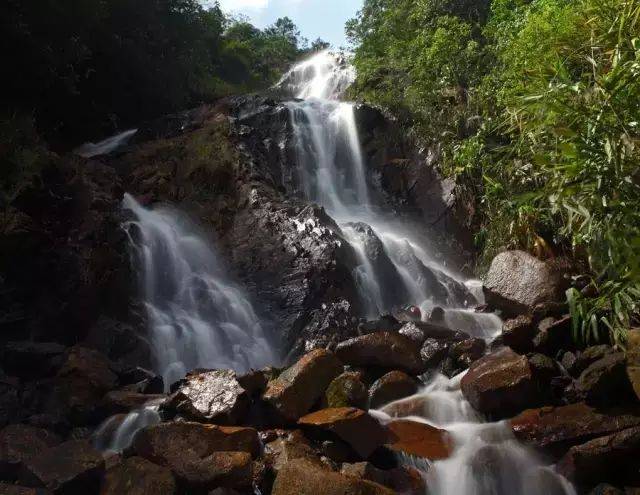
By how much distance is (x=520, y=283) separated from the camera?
31.4 feet

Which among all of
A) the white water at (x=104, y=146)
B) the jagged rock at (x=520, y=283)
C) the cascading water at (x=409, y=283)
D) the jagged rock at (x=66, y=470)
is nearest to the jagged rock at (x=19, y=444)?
the jagged rock at (x=66, y=470)

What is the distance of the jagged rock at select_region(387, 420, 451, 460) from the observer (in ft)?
20.0

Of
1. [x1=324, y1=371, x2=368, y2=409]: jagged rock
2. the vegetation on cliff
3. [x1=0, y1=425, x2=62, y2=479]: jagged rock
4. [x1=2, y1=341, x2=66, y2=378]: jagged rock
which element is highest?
the vegetation on cliff

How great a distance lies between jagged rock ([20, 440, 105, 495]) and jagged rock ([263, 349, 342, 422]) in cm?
193

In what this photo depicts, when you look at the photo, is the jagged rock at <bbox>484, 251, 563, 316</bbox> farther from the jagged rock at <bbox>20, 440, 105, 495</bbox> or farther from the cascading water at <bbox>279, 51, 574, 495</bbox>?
the jagged rock at <bbox>20, 440, 105, 495</bbox>

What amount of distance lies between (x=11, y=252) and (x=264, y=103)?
1033 cm

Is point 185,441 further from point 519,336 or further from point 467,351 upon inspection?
point 519,336

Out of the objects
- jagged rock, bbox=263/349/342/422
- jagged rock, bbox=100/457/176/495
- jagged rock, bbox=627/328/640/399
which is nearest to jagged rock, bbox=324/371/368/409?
jagged rock, bbox=263/349/342/422

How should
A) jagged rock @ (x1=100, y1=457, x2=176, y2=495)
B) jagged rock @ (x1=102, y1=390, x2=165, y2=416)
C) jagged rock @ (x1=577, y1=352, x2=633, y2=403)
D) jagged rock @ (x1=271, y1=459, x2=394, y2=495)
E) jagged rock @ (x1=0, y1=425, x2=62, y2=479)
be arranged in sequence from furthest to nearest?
jagged rock @ (x1=102, y1=390, x2=165, y2=416), jagged rock @ (x1=577, y1=352, x2=633, y2=403), jagged rock @ (x1=0, y1=425, x2=62, y2=479), jagged rock @ (x1=100, y1=457, x2=176, y2=495), jagged rock @ (x1=271, y1=459, x2=394, y2=495)

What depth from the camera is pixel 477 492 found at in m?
5.76

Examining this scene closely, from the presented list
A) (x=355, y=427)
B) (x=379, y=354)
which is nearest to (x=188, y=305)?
(x=379, y=354)

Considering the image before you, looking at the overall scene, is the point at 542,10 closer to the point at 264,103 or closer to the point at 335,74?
the point at 264,103

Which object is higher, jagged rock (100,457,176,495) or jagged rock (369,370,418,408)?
jagged rock (100,457,176,495)

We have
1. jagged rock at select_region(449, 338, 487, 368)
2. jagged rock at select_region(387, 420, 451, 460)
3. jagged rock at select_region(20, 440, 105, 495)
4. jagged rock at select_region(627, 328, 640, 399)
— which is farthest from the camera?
jagged rock at select_region(449, 338, 487, 368)
